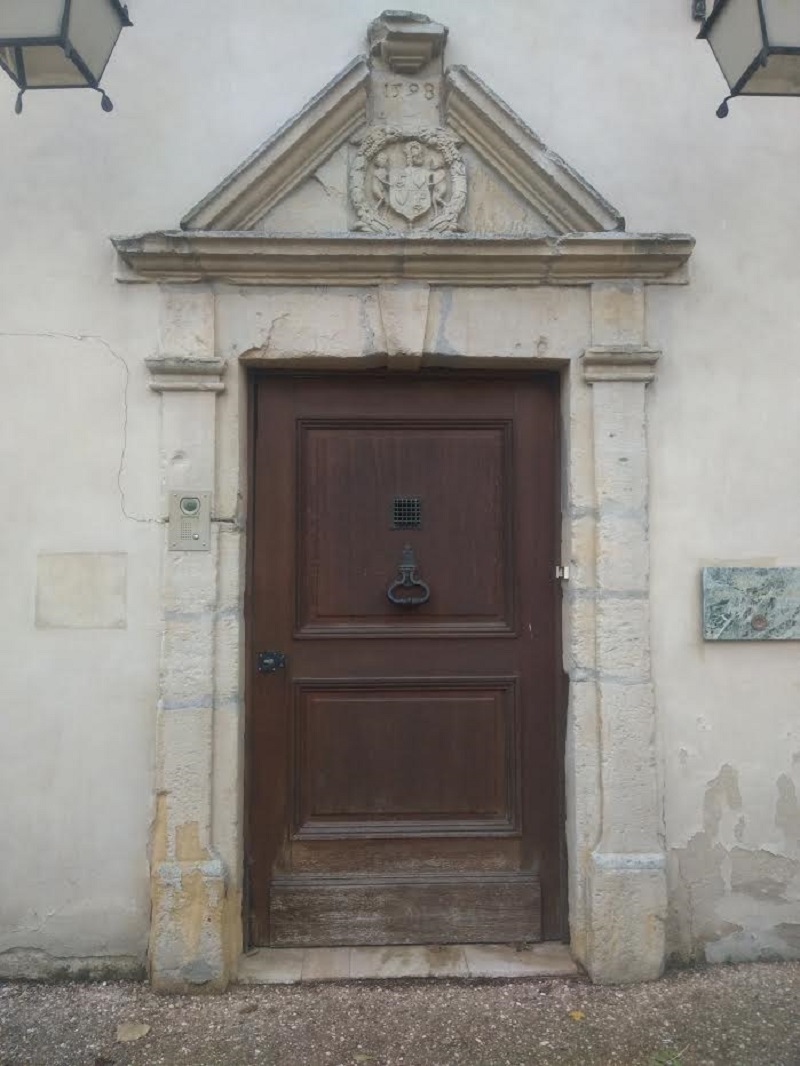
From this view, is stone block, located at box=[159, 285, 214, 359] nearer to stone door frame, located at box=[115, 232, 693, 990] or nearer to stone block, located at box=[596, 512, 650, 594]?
stone door frame, located at box=[115, 232, 693, 990]

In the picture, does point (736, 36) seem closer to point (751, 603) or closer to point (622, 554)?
point (622, 554)

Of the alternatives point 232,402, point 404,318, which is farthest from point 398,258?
point 232,402

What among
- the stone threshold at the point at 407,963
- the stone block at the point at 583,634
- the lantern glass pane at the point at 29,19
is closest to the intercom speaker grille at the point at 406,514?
the stone block at the point at 583,634

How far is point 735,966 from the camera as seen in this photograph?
3.03m

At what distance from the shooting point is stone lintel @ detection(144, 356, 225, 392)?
301 cm

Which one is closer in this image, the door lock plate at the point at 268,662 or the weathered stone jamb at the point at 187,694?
the weathered stone jamb at the point at 187,694

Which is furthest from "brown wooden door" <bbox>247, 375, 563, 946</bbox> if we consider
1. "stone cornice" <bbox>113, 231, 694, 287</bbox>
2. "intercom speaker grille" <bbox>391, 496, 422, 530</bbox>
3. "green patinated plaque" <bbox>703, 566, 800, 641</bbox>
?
"green patinated plaque" <bbox>703, 566, 800, 641</bbox>

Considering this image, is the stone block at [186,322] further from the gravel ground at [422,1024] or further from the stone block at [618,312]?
the gravel ground at [422,1024]

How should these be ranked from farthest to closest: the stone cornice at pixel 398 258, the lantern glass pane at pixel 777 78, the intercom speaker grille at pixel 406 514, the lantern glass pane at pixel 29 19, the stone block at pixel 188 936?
the intercom speaker grille at pixel 406 514
the stone cornice at pixel 398 258
the stone block at pixel 188 936
the lantern glass pane at pixel 777 78
the lantern glass pane at pixel 29 19

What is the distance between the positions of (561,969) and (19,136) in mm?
3663

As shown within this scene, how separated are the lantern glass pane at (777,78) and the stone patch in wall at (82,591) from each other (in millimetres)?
2650

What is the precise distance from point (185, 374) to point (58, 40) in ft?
3.51

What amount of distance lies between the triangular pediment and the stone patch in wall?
128cm

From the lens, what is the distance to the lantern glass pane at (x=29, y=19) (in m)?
2.46
